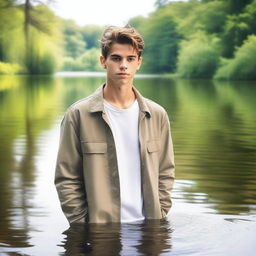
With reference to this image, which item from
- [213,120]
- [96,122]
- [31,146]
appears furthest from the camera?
[213,120]

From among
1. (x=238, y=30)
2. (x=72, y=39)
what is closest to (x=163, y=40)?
(x=72, y=39)

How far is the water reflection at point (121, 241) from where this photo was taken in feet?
15.3

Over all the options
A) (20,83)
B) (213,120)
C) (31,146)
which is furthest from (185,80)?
(31,146)

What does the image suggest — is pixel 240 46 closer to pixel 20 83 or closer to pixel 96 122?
pixel 20 83

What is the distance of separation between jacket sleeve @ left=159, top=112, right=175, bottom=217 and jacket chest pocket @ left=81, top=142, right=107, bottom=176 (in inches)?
12.6

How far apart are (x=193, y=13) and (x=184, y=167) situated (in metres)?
45.6

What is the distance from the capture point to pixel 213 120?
19.0m

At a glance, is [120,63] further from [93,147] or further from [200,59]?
[200,59]

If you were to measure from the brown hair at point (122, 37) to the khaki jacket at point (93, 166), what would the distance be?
0.24 m

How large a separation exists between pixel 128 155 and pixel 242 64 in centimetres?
3936

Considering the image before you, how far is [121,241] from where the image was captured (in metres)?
5.01

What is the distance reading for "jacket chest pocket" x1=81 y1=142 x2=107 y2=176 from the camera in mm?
4289

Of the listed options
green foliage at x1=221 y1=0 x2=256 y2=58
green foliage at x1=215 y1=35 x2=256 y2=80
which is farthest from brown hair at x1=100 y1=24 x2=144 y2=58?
green foliage at x1=221 y1=0 x2=256 y2=58

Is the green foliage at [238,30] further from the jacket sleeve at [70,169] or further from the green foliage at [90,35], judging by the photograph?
the jacket sleeve at [70,169]
